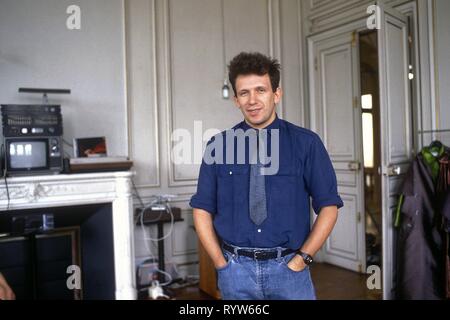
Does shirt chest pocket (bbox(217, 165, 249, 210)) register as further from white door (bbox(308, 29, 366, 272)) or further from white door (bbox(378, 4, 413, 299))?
white door (bbox(308, 29, 366, 272))

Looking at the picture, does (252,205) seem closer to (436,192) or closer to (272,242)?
(272,242)

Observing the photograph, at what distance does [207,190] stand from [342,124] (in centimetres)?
206

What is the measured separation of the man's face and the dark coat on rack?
4.33 ft

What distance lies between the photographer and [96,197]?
83.4 inches

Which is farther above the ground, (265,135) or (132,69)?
(132,69)

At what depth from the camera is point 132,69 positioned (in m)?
2.62

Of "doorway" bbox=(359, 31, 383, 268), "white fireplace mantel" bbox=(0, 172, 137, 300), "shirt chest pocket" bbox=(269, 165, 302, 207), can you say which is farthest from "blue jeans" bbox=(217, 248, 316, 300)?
"doorway" bbox=(359, 31, 383, 268)

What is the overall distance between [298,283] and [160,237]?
1.54 meters

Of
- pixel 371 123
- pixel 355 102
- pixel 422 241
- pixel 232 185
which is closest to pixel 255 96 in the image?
pixel 232 185

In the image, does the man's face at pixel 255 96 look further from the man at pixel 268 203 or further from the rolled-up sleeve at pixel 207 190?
the rolled-up sleeve at pixel 207 190

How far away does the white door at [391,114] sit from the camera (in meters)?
2.16

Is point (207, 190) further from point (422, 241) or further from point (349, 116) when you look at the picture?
point (349, 116)

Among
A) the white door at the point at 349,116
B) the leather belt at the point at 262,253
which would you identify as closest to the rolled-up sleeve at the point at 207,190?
the leather belt at the point at 262,253
